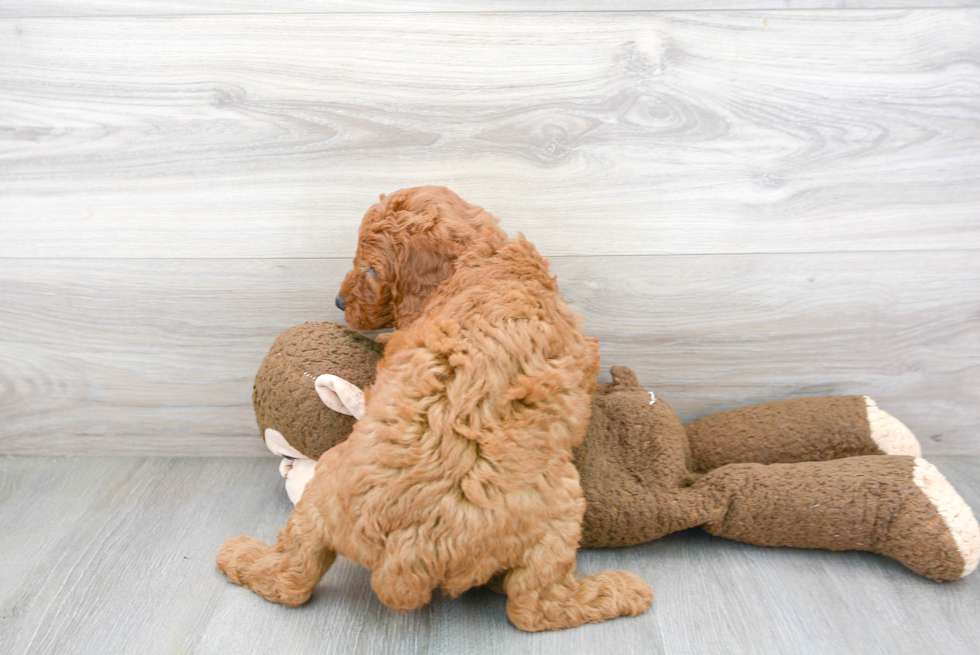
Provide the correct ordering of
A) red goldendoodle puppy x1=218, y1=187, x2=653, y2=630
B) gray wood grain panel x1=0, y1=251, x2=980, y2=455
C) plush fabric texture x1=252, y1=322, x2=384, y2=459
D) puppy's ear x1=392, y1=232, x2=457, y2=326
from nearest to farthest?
red goldendoodle puppy x1=218, y1=187, x2=653, y2=630
puppy's ear x1=392, y1=232, x2=457, y2=326
plush fabric texture x1=252, y1=322, x2=384, y2=459
gray wood grain panel x1=0, y1=251, x2=980, y2=455

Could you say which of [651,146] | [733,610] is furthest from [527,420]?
[651,146]

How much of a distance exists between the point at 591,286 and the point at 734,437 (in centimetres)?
38

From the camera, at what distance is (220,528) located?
118 centimetres

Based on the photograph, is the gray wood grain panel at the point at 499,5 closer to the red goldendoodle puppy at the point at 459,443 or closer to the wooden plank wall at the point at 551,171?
the wooden plank wall at the point at 551,171

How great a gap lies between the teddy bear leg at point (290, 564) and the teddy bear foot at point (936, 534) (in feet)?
2.81

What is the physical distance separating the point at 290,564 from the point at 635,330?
74 centimetres

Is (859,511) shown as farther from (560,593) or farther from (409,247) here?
(409,247)

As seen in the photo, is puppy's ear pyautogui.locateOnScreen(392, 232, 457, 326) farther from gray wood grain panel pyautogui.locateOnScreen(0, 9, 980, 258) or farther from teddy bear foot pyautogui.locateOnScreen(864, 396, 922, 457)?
teddy bear foot pyautogui.locateOnScreen(864, 396, 922, 457)

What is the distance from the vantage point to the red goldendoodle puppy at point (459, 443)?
0.84m

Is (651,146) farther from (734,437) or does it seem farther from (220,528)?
(220,528)

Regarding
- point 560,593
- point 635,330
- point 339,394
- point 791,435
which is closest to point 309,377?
point 339,394

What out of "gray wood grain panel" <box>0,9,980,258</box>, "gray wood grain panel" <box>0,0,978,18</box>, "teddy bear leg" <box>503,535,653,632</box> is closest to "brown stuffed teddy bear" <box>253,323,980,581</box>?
"teddy bear leg" <box>503,535,653,632</box>

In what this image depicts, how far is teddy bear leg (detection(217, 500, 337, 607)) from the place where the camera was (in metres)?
0.93

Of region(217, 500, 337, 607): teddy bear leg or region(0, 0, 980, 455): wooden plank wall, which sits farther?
region(0, 0, 980, 455): wooden plank wall
